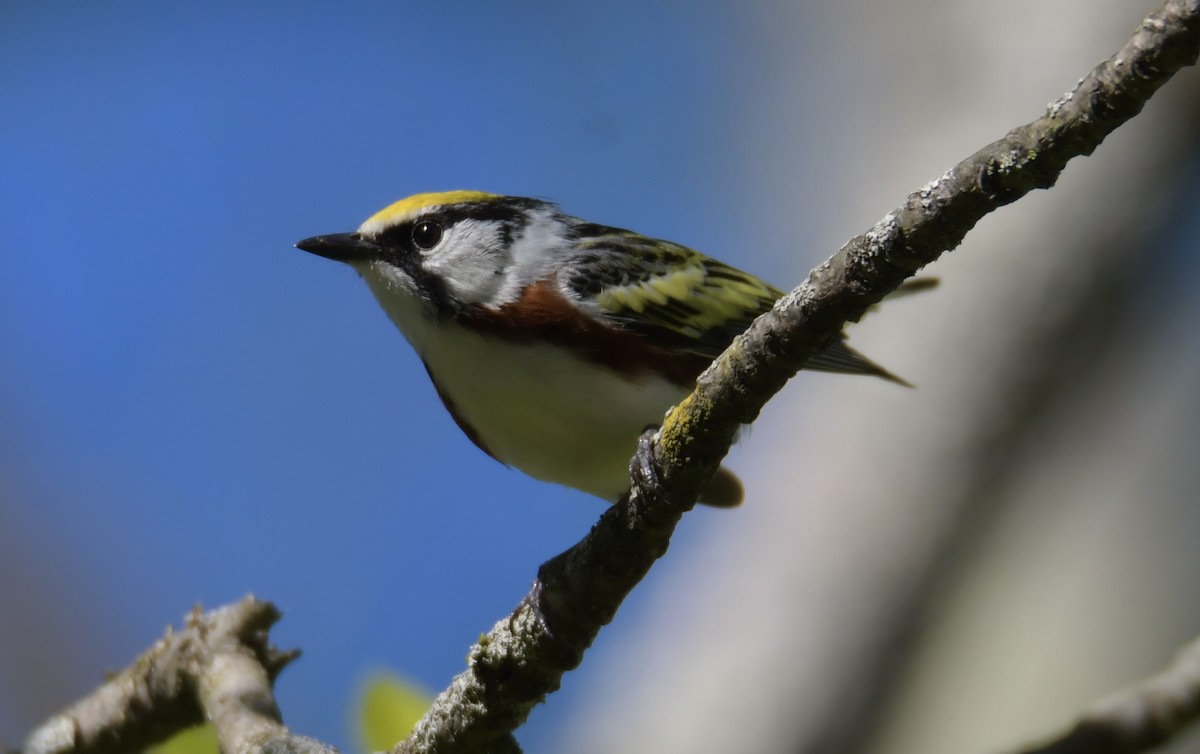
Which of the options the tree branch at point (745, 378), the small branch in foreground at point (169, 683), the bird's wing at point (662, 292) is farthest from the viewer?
the bird's wing at point (662, 292)

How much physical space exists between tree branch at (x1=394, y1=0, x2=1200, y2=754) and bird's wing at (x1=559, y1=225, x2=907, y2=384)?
1.29 meters

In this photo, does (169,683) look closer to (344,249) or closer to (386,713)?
(386,713)

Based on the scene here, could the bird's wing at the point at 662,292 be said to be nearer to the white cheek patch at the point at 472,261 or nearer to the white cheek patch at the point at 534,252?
the white cheek patch at the point at 534,252

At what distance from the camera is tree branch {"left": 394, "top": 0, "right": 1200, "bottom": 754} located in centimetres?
208

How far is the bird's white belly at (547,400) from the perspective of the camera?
3996 millimetres

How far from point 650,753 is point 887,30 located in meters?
5.47

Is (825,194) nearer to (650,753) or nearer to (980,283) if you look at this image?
(980,283)

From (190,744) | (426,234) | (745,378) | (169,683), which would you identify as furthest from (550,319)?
(190,744)

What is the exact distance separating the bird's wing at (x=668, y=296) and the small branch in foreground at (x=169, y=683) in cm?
151

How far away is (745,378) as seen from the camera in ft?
8.45

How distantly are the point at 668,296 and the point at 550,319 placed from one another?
23.1 inches

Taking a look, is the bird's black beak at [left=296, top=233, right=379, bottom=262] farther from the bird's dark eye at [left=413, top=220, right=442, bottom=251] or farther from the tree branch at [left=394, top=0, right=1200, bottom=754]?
the tree branch at [left=394, top=0, right=1200, bottom=754]

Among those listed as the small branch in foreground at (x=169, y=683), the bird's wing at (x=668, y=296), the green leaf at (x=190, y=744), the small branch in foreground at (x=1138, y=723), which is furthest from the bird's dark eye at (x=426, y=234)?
the small branch in foreground at (x=1138, y=723)

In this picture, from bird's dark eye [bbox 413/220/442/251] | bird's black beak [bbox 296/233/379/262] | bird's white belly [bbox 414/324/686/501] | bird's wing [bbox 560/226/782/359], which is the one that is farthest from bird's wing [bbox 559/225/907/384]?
bird's black beak [bbox 296/233/379/262]
